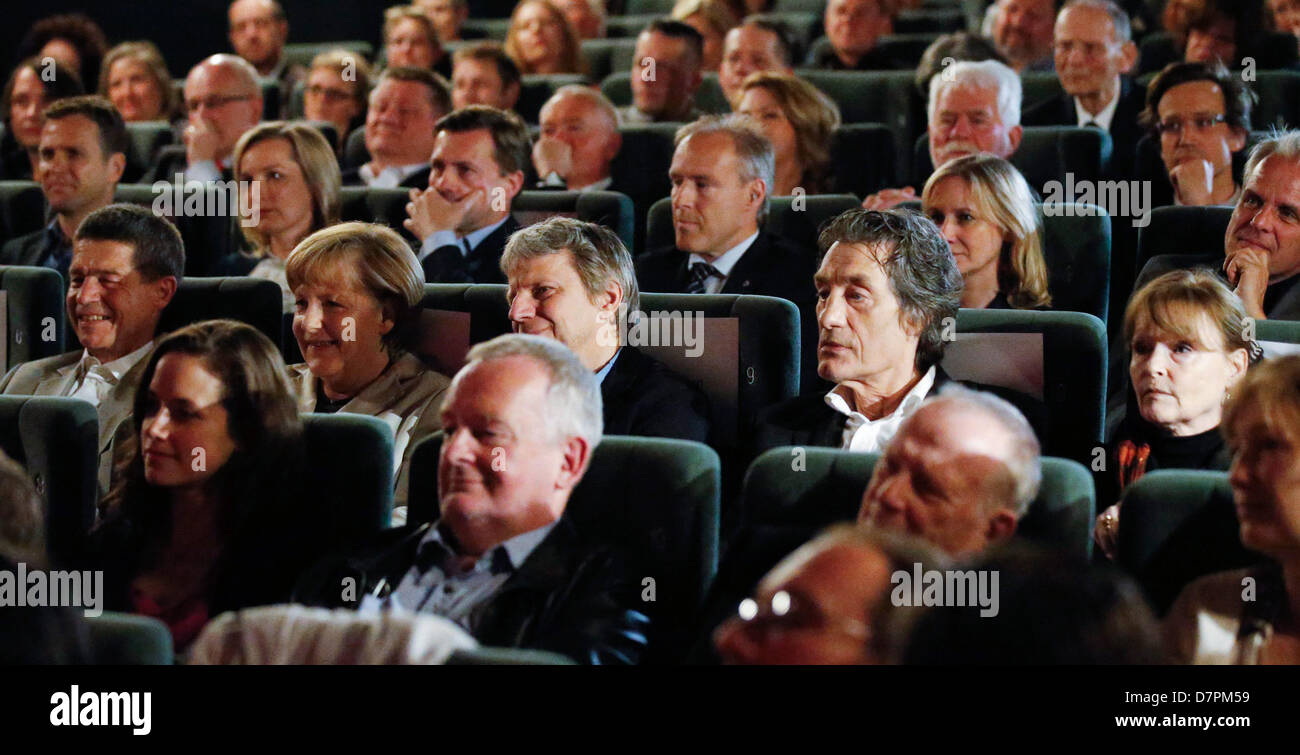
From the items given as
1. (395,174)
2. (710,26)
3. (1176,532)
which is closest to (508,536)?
(1176,532)

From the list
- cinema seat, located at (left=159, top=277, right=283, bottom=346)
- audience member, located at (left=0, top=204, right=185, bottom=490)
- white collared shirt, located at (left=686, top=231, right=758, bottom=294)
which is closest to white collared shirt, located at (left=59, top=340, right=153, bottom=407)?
audience member, located at (left=0, top=204, right=185, bottom=490)

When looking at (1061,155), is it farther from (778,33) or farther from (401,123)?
(401,123)

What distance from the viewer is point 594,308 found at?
9.32 ft

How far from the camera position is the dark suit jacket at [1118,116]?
4.80 meters

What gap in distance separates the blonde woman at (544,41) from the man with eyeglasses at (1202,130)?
2.70m

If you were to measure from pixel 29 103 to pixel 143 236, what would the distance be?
2.67 meters

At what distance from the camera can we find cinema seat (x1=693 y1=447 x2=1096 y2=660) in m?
1.95

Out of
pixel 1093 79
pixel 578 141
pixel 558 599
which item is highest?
pixel 1093 79

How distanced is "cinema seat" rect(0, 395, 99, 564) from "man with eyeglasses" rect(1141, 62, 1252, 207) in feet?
8.82

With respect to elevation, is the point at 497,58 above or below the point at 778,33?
below

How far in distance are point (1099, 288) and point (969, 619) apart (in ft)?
7.06

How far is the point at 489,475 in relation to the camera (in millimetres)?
2047

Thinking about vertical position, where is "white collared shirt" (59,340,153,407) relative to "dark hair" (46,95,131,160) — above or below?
below

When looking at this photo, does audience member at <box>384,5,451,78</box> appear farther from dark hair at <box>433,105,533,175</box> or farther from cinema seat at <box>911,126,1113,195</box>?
cinema seat at <box>911,126,1113,195</box>
